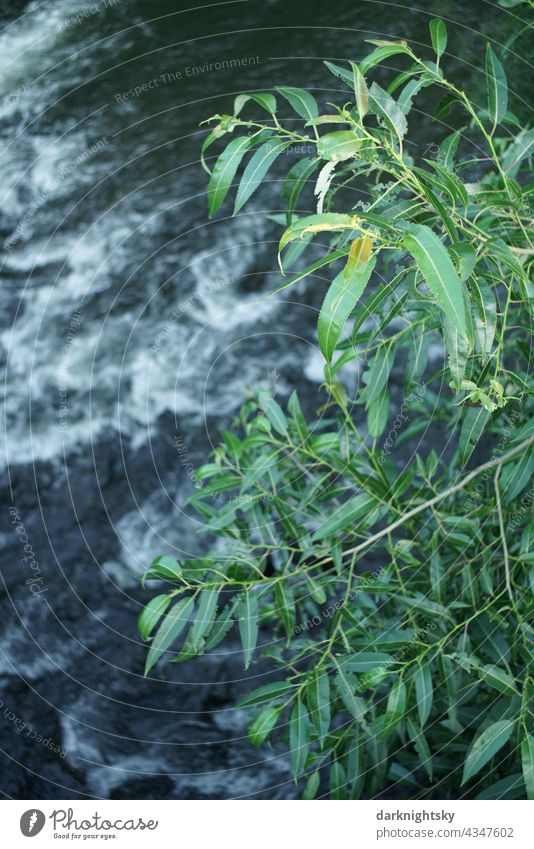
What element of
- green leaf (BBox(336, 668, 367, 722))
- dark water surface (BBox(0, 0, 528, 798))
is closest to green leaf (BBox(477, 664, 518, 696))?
green leaf (BBox(336, 668, 367, 722))

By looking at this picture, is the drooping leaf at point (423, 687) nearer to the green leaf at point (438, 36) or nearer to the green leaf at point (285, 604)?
the green leaf at point (285, 604)

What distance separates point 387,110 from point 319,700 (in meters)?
0.54

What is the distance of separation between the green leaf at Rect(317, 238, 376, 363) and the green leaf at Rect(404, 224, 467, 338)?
0.03 metres

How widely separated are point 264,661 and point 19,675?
0.46m

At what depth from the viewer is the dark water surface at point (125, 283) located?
1732mm

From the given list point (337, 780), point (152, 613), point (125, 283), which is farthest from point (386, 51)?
point (125, 283)

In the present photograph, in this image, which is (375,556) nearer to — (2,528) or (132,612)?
(132,612)

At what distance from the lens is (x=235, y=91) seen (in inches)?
80.0

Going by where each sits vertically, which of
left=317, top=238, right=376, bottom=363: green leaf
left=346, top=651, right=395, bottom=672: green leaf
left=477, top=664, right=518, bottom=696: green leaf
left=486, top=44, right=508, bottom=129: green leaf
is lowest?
left=477, top=664, right=518, bottom=696: green leaf

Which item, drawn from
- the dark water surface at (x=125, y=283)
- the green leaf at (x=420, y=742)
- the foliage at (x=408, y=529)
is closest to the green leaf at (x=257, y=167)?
the foliage at (x=408, y=529)

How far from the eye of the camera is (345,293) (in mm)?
477
